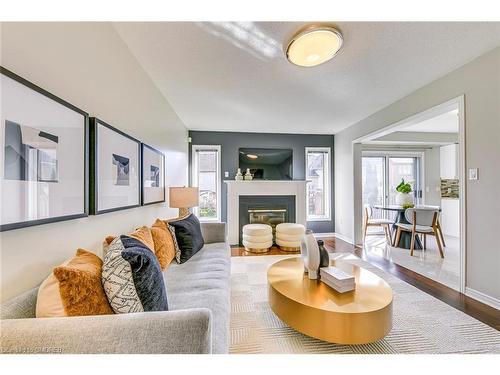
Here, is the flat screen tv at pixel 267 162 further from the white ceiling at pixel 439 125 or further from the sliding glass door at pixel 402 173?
the sliding glass door at pixel 402 173

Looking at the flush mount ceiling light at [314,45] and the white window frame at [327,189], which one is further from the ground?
the flush mount ceiling light at [314,45]

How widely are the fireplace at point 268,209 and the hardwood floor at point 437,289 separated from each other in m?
0.84

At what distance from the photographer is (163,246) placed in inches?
74.0

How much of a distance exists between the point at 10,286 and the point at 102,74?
1390 mm

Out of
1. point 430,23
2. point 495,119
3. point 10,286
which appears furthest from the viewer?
point 495,119

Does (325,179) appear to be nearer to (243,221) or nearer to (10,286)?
(243,221)

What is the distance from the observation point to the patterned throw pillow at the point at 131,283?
0.95m

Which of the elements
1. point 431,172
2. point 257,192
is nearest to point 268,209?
point 257,192

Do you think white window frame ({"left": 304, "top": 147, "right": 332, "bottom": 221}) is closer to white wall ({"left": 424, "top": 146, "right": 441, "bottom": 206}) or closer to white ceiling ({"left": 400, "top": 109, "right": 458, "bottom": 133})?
→ white ceiling ({"left": 400, "top": 109, "right": 458, "bottom": 133})

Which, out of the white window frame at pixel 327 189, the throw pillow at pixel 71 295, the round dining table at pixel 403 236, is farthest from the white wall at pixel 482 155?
the throw pillow at pixel 71 295

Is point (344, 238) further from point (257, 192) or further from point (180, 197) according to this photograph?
point (180, 197)
